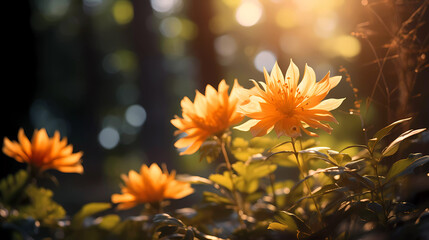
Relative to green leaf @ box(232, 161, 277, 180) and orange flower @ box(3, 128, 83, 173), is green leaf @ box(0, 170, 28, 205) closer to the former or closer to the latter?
orange flower @ box(3, 128, 83, 173)

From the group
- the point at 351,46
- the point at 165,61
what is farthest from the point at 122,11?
the point at 351,46

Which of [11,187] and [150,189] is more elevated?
[11,187]

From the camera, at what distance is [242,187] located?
1.50 metres

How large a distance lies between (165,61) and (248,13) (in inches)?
211

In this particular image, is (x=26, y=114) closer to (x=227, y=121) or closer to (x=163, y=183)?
(x=163, y=183)

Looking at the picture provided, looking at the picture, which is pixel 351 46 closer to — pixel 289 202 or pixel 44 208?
pixel 289 202

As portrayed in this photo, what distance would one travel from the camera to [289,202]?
1041 mm

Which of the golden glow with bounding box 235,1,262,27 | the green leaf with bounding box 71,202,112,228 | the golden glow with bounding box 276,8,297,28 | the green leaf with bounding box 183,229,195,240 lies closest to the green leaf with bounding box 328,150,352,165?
the green leaf with bounding box 183,229,195,240

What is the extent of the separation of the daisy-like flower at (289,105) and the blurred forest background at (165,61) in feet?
0.47

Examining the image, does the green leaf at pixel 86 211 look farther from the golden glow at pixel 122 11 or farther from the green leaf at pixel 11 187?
the golden glow at pixel 122 11

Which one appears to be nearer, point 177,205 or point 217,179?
point 217,179

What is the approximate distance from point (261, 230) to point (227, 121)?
42 centimetres

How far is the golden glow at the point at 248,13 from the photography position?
30.0 feet

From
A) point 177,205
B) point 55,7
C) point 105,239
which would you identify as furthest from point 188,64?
point 105,239
